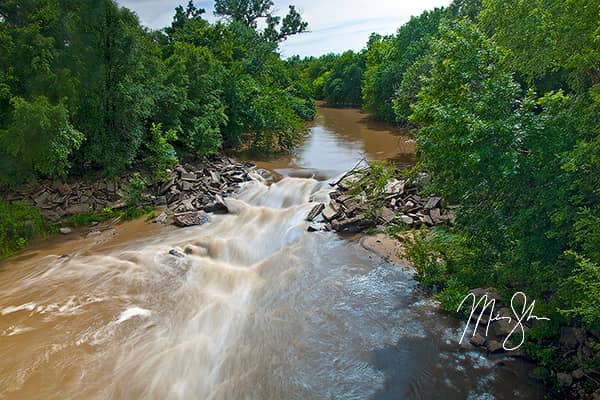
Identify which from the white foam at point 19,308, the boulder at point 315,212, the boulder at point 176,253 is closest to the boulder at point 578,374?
the boulder at point 315,212

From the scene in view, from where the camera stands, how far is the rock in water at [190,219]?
12258mm

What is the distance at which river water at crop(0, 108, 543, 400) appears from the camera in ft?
18.7

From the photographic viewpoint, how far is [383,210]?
37.7 ft

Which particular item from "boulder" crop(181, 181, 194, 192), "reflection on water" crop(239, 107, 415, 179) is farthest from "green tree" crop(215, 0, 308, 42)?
"boulder" crop(181, 181, 194, 192)

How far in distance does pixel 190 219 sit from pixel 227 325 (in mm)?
5958

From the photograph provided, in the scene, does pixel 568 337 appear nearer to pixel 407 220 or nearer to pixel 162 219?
pixel 407 220

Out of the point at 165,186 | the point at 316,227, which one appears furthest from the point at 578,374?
the point at 165,186

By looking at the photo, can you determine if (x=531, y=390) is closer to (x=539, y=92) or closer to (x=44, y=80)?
(x=539, y=92)

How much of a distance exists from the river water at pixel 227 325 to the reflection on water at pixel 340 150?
6.80m

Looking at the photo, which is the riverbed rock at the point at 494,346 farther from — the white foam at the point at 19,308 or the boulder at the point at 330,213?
the white foam at the point at 19,308

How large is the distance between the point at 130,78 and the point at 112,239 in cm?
630

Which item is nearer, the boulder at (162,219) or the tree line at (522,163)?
the tree line at (522,163)

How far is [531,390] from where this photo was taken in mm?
5391

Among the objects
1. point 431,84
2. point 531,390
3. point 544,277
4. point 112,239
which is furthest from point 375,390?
point 112,239
